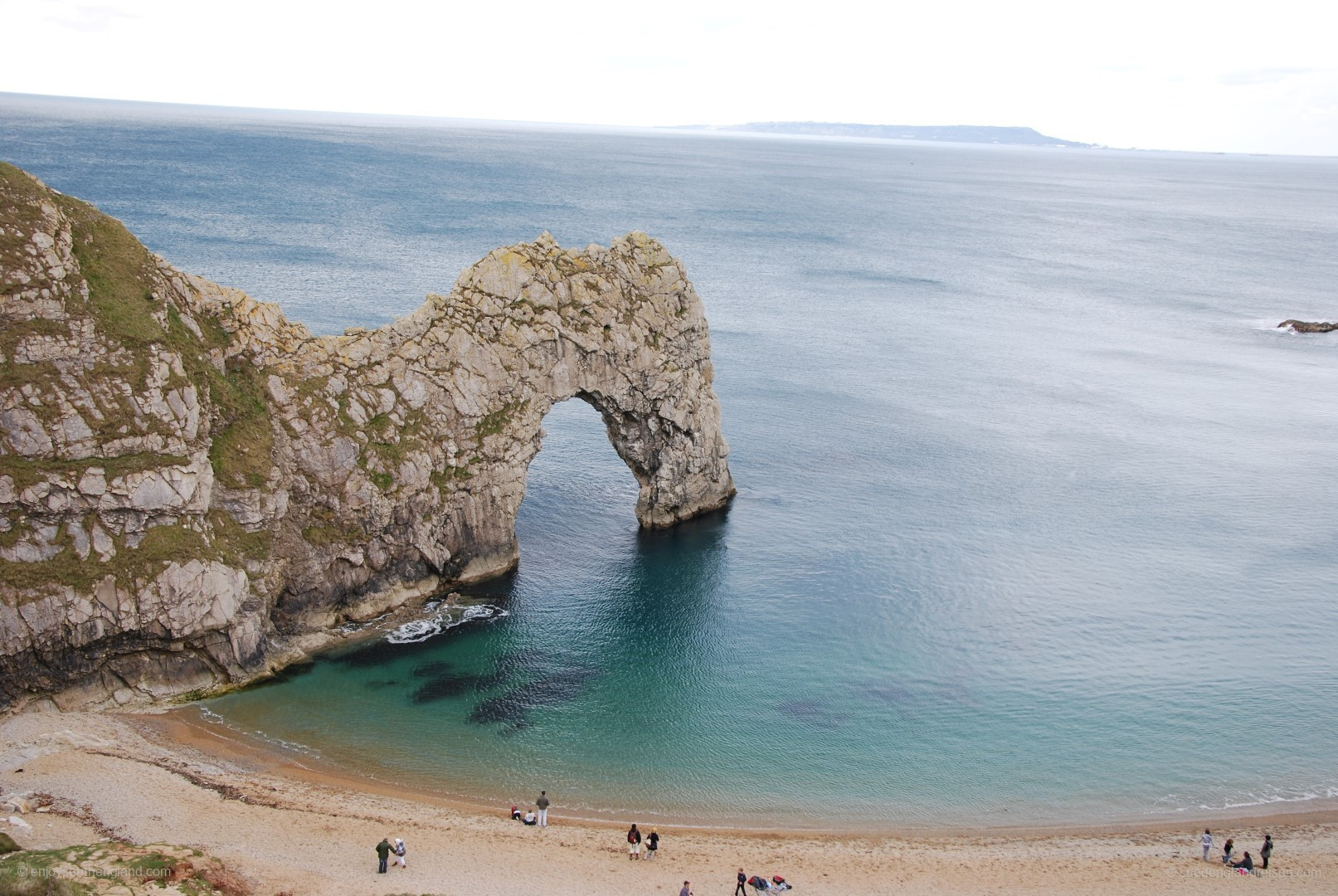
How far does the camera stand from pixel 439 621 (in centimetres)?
5459

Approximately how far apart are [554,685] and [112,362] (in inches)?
1001

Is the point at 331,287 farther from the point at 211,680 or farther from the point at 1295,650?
the point at 1295,650

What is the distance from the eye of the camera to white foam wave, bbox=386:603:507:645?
52.8 meters

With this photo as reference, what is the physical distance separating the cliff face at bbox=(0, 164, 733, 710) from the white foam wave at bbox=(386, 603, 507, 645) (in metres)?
2.05

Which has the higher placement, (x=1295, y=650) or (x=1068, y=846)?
(x=1295, y=650)

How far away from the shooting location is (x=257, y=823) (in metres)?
38.0

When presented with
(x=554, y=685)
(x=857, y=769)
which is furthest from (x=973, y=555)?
(x=554, y=685)

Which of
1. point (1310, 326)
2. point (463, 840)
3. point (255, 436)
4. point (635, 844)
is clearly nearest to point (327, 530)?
point (255, 436)

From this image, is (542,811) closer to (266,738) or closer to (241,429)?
(266,738)

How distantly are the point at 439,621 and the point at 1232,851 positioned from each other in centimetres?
3863

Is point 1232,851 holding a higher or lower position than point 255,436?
lower

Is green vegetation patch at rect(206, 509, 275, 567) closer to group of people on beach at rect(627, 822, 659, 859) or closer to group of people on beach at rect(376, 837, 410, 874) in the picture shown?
group of people on beach at rect(376, 837, 410, 874)

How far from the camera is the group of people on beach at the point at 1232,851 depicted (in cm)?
3959

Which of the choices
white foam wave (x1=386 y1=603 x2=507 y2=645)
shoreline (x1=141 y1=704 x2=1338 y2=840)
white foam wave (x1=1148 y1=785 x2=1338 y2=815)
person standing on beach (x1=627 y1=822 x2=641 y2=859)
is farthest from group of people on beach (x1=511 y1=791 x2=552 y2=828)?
white foam wave (x1=1148 y1=785 x2=1338 y2=815)
